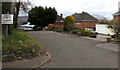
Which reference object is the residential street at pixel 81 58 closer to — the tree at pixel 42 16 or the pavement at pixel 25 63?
the pavement at pixel 25 63

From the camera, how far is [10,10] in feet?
38.6

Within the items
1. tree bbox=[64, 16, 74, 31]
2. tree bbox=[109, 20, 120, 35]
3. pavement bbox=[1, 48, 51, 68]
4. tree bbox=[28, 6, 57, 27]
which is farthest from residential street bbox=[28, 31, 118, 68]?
tree bbox=[28, 6, 57, 27]

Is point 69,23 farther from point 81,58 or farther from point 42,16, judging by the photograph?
point 81,58

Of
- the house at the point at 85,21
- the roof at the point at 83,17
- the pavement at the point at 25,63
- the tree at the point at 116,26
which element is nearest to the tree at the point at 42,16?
the house at the point at 85,21

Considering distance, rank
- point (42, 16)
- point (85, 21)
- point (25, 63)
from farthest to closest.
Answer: point (85, 21) → point (42, 16) → point (25, 63)

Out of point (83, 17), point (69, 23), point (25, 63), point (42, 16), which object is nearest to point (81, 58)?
point (25, 63)

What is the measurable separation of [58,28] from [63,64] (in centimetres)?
2671

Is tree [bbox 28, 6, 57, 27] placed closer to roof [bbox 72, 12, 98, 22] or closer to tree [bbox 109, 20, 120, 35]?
roof [bbox 72, 12, 98, 22]

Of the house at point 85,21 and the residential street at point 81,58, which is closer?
the residential street at point 81,58

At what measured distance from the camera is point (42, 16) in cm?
4944

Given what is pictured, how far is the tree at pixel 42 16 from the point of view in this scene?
161 feet

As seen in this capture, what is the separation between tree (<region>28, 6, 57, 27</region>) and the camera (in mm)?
49031

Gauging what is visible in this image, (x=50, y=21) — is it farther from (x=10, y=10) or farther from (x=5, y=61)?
(x=5, y=61)

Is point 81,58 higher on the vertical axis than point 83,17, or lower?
lower
